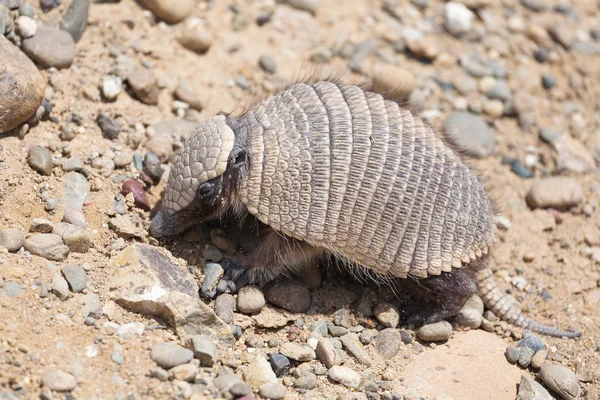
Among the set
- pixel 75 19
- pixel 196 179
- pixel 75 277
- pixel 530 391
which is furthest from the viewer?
pixel 75 19

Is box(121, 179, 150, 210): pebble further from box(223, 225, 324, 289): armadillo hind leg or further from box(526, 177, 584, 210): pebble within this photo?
box(526, 177, 584, 210): pebble

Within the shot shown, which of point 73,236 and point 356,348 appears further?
point 356,348

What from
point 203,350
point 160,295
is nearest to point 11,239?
point 160,295

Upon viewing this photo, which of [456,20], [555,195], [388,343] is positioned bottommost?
[388,343]

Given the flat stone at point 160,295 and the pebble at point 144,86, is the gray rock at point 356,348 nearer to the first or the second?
the flat stone at point 160,295

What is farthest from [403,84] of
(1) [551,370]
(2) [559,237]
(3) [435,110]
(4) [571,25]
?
(1) [551,370]

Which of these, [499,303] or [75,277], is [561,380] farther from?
[75,277]
